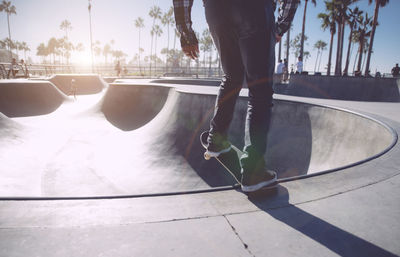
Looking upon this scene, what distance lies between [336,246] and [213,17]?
166cm

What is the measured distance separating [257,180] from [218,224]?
19.0 inches

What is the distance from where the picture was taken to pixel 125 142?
294 inches

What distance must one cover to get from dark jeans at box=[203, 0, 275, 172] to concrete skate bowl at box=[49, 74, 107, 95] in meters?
19.7

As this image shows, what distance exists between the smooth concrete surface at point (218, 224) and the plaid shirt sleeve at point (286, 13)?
128cm

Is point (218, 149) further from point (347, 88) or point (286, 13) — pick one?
point (347, 88)

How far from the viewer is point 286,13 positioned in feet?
6.01

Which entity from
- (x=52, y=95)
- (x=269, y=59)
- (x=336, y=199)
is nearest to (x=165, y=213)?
(x=336, y=199)

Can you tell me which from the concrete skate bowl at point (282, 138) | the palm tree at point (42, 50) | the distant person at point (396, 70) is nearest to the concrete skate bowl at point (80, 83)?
the concrete skate bowl at point (282, 138)

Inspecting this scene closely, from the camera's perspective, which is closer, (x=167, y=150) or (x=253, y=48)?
(x=253, y=48)

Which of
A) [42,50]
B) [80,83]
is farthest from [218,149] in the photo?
[42,50]

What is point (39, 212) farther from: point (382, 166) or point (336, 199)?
point (382, 166)

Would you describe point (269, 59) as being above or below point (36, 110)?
above

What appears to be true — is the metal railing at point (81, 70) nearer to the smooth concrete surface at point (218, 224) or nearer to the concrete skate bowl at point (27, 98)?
the concrete skate bowl at point (27, 98)

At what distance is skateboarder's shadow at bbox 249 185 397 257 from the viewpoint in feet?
3.12
